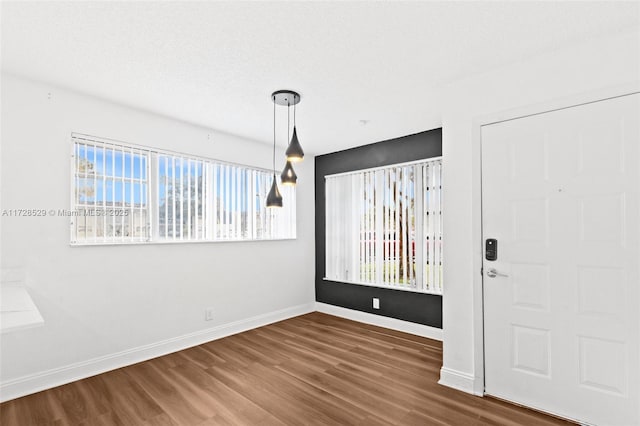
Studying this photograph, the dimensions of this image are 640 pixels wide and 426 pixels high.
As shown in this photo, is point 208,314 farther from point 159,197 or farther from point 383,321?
point 383,321

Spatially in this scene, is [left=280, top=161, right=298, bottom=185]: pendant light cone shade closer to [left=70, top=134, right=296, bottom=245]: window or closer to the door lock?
[left=70, top=134, right=296, bottom=245]: window

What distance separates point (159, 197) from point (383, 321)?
319 cm

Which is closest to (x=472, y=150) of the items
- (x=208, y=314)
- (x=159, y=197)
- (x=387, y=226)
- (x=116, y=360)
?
(x=387, y=226)

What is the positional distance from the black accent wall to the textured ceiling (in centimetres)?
96

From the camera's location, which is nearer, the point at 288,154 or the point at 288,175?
the point at 288,154

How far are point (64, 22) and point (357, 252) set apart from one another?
386 cm

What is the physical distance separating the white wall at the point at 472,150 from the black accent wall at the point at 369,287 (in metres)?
1.14

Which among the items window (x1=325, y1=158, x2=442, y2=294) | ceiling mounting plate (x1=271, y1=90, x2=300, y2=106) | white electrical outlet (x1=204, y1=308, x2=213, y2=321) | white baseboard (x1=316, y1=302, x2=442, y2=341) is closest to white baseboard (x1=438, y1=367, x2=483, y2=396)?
white baseboard (x1=316, y1=302, x2=442, y2=341)

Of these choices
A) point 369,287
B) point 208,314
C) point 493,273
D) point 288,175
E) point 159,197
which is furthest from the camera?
point 369,287

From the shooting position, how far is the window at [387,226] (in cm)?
389

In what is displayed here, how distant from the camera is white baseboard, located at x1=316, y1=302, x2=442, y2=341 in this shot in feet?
12.7

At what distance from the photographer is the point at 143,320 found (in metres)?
3.26

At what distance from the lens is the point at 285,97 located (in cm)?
295

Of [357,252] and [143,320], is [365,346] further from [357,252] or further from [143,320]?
[143,320]
